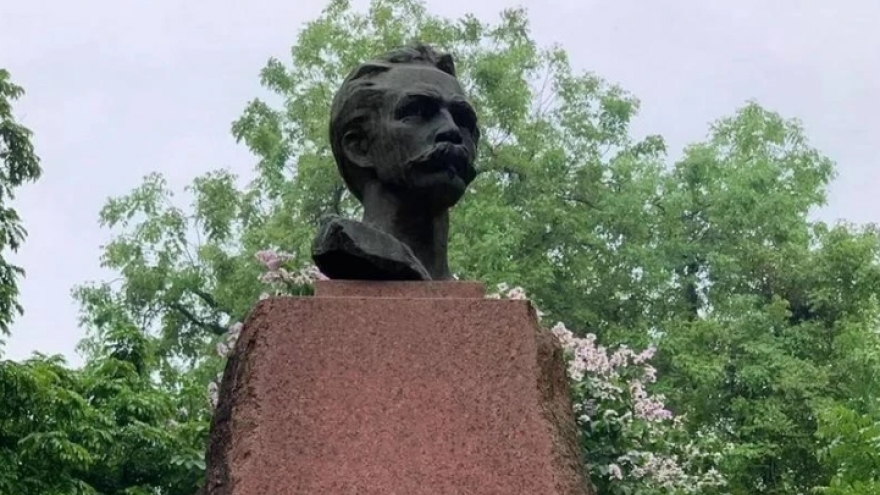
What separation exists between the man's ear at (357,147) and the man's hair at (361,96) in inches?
0.6

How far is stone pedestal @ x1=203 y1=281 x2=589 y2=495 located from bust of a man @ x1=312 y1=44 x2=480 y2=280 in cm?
22

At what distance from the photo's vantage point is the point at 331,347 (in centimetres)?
462

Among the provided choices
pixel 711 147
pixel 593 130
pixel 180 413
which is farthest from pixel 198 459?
pixel 711 147

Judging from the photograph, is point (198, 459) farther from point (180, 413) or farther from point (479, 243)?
point (479, 243)

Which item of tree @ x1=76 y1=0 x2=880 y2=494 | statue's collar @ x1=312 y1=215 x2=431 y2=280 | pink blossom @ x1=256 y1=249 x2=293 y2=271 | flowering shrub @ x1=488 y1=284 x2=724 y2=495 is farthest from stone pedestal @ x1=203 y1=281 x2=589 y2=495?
tree @ x1=76 y1=0 x2=880 y2=494

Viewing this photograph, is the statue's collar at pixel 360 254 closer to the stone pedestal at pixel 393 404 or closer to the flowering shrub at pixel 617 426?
the stone pedestal at pixel 393 404

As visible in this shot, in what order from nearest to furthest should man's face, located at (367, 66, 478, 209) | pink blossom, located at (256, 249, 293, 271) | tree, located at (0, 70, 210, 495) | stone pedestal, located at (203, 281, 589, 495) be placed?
1. stone pedestal, located at (203, 281, 589, 495)
2. man's face, located at (367, 66, 478, 209)
3. pink blossom, located at (256, 249, 293, 271)
4. tree, located at (0, 70, 210, 495)

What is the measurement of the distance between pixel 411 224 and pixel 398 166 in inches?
9.2

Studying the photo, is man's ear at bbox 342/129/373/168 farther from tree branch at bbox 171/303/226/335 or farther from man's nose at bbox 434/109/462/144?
tree branch at bbox 171/303/226/335

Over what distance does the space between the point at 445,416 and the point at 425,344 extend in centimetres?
26

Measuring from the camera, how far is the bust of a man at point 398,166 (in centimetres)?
497

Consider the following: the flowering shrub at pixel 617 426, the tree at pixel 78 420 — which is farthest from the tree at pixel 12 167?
the flowering shrub at pixel 617 426

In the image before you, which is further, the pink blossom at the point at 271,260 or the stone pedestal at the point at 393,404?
the pink blossom at the point at 271,260

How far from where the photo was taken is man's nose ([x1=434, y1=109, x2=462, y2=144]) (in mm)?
5094
